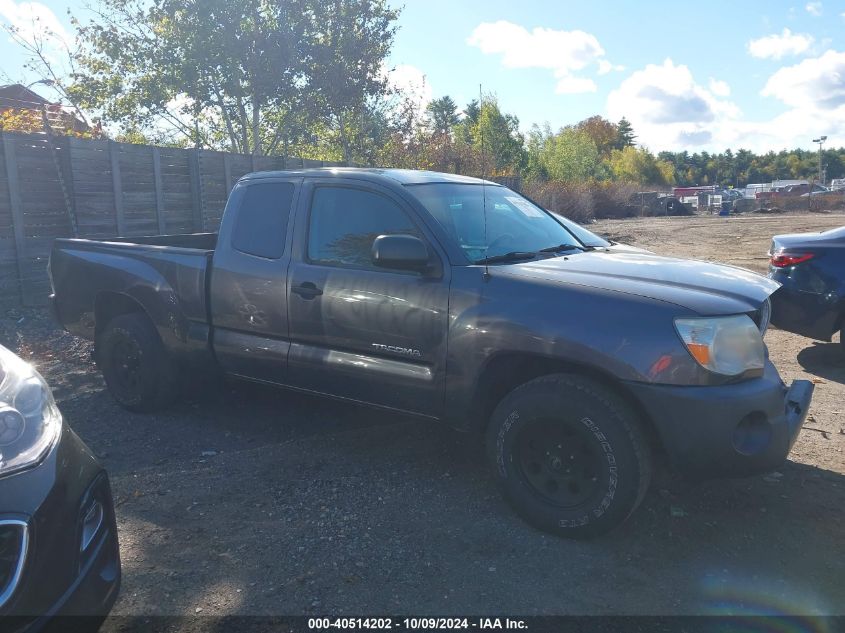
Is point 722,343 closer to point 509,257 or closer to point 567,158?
point 509,257

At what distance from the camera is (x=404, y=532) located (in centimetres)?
366

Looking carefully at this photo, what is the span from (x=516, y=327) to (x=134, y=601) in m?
2.16

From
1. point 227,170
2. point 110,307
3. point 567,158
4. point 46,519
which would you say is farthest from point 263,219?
point 567,158

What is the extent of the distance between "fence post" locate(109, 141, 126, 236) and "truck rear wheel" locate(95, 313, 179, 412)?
492 cm

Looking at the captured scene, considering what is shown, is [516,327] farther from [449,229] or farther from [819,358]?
[819,358]

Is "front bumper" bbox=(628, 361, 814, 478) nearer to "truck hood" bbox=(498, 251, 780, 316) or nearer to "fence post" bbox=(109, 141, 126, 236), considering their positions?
"truck hood" bbox=(498, 251, 780, 316)

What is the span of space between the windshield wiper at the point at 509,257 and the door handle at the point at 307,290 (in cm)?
107

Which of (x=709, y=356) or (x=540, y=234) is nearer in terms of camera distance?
(x=709, y=356)

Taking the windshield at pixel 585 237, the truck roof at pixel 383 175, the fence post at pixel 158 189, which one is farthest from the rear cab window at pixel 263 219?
the fence post at pixel 158 189

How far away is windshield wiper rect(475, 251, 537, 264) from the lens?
402 centimetres

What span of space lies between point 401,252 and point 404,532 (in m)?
1.47

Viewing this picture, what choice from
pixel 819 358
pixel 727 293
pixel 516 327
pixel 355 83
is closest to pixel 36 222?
pixel 516 327

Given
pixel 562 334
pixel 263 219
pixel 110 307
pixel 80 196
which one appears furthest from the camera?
pixel 80 196

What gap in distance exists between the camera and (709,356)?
3242mm
